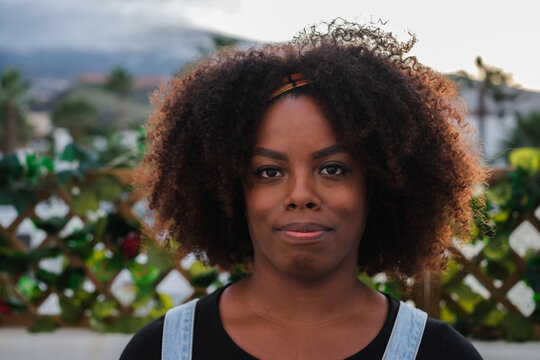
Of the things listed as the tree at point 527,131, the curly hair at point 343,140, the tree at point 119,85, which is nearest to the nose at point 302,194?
the curly hair at point 343,140

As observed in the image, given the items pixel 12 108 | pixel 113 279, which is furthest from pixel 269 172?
pixel 12 108

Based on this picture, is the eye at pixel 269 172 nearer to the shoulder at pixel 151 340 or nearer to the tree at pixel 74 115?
the shoulder at pixel 151 340

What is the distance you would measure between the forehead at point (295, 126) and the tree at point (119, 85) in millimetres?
20190

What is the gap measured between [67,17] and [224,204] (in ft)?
35.5

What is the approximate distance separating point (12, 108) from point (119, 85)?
365 centimetres

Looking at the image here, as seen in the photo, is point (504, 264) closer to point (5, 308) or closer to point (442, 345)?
point (442, 345)

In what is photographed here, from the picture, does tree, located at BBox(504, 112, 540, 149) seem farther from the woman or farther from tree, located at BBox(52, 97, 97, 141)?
tree, located at BBox(52, 97, 97, 141)

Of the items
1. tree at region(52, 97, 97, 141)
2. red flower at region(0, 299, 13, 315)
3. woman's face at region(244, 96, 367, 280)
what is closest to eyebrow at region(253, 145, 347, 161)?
woman's face at region(244, 96, 367, 280)

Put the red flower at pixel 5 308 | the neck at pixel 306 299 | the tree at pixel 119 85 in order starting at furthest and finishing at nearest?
the tree at pixel 119 85 → the red flower at pixel 5 308 → the neck at pixel 306 299

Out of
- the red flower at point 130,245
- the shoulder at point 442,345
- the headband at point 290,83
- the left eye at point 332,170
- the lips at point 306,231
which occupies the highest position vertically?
the headband at point 290,83

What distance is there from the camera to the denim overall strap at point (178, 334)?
1256mm

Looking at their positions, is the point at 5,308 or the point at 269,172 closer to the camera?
the point at 269,172

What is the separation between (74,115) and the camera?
19.0m

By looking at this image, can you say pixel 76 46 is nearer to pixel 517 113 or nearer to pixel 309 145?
pixel 517 113
